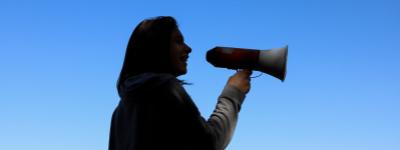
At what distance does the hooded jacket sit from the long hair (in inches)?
4.3

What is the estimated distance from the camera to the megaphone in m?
3.07

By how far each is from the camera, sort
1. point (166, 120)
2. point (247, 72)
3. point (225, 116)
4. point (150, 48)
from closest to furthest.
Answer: point (166, 120) → point (225, 116) → point (150, 48) → point (247, 72)

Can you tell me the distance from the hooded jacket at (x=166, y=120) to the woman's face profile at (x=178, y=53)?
4.9 inches

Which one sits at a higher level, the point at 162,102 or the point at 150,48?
the point at 150,48

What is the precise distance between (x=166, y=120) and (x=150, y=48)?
404mm

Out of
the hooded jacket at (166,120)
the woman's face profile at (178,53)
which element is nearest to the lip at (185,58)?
the woman's face profile at (178,53)

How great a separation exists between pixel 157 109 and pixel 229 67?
2.18 feet

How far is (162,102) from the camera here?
2.57 metres

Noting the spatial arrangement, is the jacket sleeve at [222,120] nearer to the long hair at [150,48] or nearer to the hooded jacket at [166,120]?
the hooded jacket at [166,120]

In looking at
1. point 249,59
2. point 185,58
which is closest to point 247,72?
point 249,59

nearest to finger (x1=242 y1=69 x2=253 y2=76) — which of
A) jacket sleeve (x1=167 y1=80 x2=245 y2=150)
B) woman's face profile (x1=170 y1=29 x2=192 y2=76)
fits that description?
jacket sleeve (x1=167 y1=80 x2=245 y2=150)

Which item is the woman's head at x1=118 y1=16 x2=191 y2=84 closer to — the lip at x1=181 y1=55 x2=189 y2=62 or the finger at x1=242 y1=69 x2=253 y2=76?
the lip at x1=181 y1=55 x2=189 y2=62

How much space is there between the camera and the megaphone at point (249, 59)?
307 centimetres

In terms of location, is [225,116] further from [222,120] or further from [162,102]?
[162,102]
